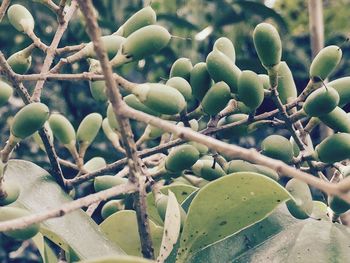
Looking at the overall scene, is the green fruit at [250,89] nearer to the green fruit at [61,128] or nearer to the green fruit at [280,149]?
the green fruit at [280,149]

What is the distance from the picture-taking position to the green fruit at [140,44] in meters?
0.89

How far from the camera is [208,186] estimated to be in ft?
2.76

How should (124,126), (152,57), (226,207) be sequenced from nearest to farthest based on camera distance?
(124,126) → (226,207) → (152,57)

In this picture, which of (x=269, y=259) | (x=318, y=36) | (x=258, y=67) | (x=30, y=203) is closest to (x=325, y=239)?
(x=269, y=259)

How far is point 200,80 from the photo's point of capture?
40.9 inches

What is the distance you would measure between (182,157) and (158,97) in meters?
0.16

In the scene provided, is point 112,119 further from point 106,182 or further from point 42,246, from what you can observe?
point 42,246

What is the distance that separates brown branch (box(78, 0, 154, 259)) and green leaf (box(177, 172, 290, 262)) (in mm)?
117

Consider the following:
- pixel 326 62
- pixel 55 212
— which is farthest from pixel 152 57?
pixel 55 212

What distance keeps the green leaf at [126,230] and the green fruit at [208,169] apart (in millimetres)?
115

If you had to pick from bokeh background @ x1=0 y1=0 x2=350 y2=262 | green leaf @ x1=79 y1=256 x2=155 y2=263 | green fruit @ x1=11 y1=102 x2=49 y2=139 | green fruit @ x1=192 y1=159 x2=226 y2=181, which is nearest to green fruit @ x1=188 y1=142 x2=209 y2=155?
green fruit @ x1=192 y1=159 x2=226 y2=181

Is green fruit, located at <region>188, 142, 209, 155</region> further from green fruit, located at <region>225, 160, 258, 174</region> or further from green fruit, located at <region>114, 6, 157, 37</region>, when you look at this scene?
green fruit, located at <region>114, 6, 157, 37</region>

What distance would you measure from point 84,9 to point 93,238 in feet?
1.38

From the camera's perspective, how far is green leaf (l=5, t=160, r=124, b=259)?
884mm
